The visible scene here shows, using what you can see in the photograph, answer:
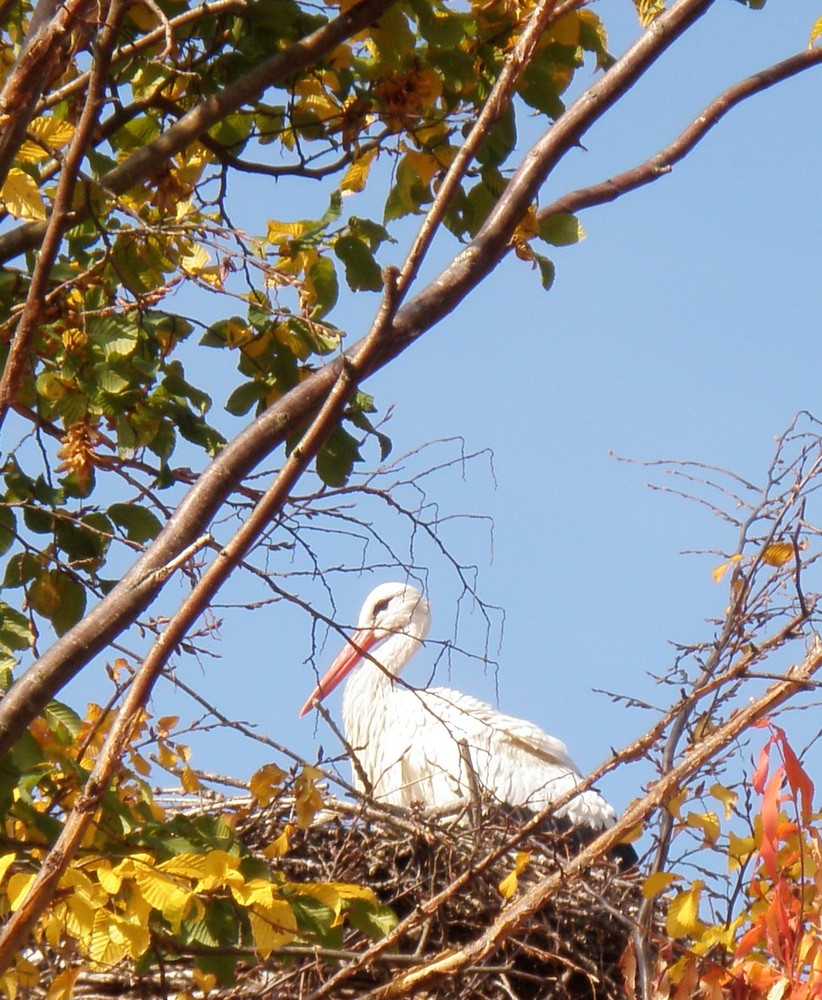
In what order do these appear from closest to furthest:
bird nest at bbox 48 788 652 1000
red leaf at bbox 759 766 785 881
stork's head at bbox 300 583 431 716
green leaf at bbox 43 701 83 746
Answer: red leaf at bbox 759 766 785 881
green leaf at bbox 43 701 83 746
bird nest at bbox 48 788 652 1000
stork's head at bbox 300 583 431 716

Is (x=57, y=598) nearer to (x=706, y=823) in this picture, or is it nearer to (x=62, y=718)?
(x=62, y=718)

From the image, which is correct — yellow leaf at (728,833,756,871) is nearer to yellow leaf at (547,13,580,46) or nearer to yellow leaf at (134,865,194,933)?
yellow leaf at (134,865,194,933)

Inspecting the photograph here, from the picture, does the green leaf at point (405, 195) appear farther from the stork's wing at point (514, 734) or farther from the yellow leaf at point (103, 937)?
the stork's wing at point (514, 734)

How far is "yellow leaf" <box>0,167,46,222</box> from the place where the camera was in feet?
7.67

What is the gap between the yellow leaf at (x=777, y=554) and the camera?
137 inches

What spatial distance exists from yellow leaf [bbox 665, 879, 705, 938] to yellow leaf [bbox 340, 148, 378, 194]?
66.6 inches

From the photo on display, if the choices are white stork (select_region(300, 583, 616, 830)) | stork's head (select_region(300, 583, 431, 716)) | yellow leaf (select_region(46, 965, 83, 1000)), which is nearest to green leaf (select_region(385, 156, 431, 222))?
yellow leaf (select_region(46, 965, 83, 1000))

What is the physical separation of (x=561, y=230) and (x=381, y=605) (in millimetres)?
5864

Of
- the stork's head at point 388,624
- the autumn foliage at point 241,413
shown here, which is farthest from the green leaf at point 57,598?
the stork's head at point 388,624

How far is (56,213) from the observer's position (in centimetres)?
218

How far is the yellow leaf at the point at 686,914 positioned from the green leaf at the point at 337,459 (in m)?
1.07

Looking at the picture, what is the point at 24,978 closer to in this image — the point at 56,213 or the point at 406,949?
the point at 56,213

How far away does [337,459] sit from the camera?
122 inches

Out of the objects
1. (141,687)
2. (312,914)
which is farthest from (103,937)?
(141,687)
